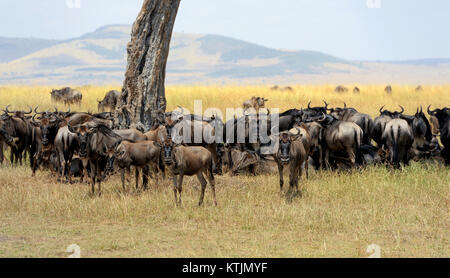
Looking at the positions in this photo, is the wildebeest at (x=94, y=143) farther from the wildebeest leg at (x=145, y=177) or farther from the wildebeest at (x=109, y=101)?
the wildebeest at (x=109, y=101)

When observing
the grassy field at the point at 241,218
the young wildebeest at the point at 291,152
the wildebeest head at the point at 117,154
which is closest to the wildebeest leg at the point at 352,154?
the grassy field at the point at 241,218

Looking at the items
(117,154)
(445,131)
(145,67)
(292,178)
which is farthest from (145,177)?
(445,131)

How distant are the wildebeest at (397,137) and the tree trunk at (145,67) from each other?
6009 mm

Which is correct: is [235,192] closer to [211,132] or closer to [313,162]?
[211,132]

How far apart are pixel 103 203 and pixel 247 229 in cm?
325

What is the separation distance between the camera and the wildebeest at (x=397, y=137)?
557 inches

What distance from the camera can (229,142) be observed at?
1526cm

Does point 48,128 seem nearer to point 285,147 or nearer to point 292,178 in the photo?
point 292,178

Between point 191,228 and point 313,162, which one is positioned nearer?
point 191,228

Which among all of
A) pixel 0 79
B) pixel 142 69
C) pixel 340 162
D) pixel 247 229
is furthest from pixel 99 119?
pixel 0 79

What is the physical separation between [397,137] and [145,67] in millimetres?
6925

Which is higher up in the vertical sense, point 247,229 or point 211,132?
point 211,132

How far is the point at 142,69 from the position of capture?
15.7 m

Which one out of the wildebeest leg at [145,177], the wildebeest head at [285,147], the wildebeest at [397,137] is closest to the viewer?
the wildebeest head at [285,147]
